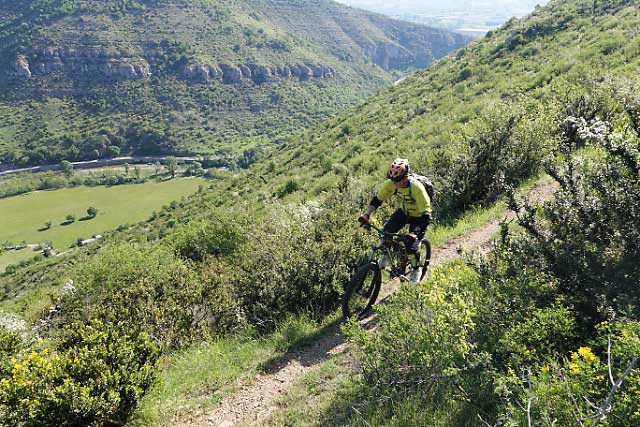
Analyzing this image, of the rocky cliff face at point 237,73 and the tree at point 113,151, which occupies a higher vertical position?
the rocky cliff face at point 237,73

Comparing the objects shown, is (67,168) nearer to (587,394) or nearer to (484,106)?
(484,106)

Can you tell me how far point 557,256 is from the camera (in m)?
3.63

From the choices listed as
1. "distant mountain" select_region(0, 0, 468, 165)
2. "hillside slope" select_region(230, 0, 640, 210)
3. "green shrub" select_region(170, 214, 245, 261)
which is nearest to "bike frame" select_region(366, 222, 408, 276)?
"hillside slope" select_region(230, 0, 640, 210)

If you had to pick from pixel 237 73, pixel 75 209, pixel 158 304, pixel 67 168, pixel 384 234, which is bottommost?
pixel 75 209

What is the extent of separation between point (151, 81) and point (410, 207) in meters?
159

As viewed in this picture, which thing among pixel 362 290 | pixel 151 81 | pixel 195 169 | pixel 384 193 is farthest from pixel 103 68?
pixel 362 290

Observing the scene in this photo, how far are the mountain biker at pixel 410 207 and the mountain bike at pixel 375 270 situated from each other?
14 cm

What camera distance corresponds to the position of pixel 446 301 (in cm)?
385

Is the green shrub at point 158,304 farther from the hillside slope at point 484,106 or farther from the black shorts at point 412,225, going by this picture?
the hillside slope at point 484,106

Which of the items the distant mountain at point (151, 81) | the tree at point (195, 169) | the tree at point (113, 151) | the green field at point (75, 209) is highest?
the distant mountain at point (151, 81)

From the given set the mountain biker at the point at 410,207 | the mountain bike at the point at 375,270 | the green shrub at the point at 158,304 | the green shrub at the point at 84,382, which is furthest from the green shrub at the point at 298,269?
the green shrub at the point at 84,382

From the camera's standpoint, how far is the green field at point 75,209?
83.5 meters

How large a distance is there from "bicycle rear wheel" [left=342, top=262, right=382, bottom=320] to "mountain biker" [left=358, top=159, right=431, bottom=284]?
563 millimetres

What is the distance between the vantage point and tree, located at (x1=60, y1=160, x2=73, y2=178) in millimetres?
118375
